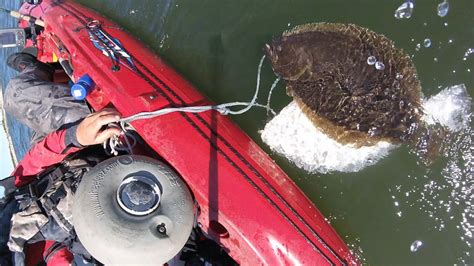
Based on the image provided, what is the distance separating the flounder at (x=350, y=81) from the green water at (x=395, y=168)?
83 millimetres

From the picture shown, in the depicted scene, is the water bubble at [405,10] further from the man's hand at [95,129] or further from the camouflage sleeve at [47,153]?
the camouflage sleeve at [47,153]

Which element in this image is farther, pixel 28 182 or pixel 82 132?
pixel 28 182

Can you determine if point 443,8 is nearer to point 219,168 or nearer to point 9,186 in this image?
point 219,168

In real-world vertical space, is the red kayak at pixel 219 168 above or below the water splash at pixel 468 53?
below

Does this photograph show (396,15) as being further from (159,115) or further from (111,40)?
(111,40)

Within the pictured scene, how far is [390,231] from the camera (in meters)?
3.42

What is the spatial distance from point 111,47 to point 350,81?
1.84m

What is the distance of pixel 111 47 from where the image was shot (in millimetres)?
3920

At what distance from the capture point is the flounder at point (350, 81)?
136 inches

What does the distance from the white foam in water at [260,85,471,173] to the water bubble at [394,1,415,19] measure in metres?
0.61

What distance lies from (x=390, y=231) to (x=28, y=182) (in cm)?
241

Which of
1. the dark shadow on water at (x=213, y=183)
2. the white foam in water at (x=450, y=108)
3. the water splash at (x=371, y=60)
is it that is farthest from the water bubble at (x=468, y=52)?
the dark shadow on water at (x=213, y=183)

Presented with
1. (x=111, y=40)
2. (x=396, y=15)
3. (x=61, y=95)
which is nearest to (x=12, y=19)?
(x=111, y=40)

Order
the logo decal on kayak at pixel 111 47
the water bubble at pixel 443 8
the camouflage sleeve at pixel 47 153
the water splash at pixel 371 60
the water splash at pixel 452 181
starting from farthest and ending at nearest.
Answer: the logo decal on kayak at pixel 111 47 < the water splash at pixel 371 60 < the water bubble at pixel 443 8 < the water splash at pixel 452 181 < the camouflage sleeve at pixel 47 153
